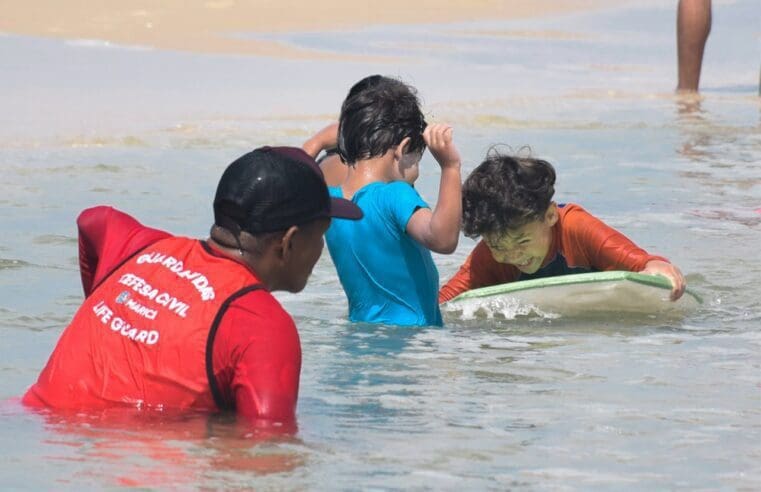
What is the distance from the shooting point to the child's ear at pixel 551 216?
6035 millimetres

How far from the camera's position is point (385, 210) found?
17.7 feet

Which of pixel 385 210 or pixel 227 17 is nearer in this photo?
pixel 385 210

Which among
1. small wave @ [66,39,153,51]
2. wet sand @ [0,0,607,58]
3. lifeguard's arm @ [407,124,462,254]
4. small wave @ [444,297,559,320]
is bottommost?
small wave @ [444,297,559,320]

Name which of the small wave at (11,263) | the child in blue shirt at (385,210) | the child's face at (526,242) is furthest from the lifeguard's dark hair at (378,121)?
the small wave at (11,263)

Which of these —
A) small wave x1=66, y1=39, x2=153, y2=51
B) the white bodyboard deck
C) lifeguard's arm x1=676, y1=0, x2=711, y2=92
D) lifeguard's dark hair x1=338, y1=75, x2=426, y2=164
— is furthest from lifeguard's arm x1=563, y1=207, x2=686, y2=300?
small wave x1=66, y1=39, x2=153, y2=51

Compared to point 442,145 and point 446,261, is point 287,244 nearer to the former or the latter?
point 442,145

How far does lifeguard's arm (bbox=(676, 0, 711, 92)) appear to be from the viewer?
12.8m

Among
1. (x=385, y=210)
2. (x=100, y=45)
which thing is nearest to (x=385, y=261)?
(x=385, y=210)

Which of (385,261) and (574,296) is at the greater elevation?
(385,261)

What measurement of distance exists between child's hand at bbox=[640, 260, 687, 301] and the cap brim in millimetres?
2347

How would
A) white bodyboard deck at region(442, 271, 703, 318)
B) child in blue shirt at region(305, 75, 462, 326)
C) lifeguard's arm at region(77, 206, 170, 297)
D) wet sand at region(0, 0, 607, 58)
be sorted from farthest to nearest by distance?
wet sand at region(0, 0, 607, 58) → white bodyboard deck at region(442, 271, 703, 318) → child in blue shirt at region(305, 75, 462, 326) → lifeguard's arm at region(77, 206, 170, 297)

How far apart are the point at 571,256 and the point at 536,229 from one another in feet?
0.89

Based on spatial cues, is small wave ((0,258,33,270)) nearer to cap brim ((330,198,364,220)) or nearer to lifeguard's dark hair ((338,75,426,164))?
lifeguard's dark hair ((338,75,426,164))

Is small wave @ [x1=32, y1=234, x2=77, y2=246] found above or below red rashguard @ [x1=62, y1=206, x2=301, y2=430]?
below
